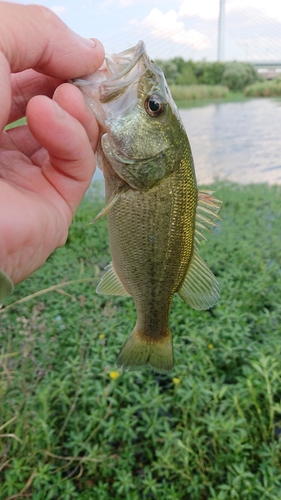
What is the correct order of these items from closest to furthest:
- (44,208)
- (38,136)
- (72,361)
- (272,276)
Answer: (38,136) → (44,208) → (72,361) → (272,276)

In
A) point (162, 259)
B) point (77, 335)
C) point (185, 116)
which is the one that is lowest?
point (185, 116)

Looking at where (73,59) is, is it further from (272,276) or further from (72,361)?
(272,276)

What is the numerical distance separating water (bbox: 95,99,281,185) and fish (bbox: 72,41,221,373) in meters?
7.40

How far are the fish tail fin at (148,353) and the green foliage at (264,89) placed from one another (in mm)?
23483

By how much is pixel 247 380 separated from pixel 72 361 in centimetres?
109

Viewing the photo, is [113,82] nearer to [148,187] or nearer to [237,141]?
[148,187]

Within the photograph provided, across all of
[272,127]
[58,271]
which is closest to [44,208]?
[58,271]

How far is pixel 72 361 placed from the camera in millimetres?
2551

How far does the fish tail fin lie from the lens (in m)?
1.57

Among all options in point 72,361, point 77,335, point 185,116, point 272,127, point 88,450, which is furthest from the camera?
point 185,116

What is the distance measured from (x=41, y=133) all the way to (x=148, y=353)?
3.05 feet

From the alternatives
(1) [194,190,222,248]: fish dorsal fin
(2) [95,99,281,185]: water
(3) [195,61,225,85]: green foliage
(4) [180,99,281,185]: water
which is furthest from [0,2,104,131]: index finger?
(3) [195,61,225,85]: green foliage

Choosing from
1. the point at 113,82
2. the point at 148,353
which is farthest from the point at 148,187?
the point at 148,353

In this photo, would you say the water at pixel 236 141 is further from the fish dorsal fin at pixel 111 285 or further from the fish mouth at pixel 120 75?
the fish mouth at pixel 120 75
